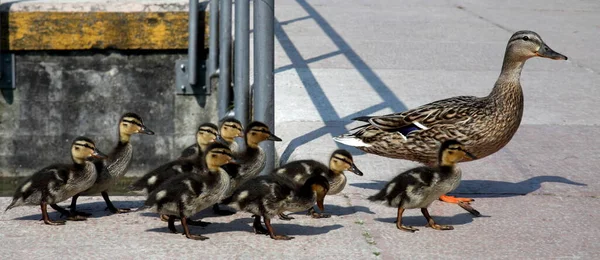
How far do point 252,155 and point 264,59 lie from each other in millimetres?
792

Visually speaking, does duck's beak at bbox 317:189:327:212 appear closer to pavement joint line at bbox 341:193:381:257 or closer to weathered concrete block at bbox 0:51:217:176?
pavement joint line at bbox 341:193:381:257

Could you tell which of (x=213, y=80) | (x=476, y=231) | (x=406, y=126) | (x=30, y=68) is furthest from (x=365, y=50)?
(x=476, y=231)

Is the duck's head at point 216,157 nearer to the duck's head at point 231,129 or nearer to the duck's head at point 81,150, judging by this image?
the duck's head at point 81,150

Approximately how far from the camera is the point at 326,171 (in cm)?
686

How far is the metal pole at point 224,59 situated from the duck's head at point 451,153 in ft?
14.2

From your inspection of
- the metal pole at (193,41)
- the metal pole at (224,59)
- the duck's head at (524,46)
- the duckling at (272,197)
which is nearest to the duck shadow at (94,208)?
the duckling at (272,197)

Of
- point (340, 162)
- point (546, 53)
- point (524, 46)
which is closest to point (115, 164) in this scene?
point (340, 162)

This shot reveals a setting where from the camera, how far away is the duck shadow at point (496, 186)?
23.9 ft

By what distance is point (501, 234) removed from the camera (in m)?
6.29

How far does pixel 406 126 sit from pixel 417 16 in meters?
7.90

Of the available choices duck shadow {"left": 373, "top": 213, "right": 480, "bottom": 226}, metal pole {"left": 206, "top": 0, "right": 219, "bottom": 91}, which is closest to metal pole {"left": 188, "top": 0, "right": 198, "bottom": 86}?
metal pole {"left": 206, "top": 0, "right": 219, "bottom": 91}

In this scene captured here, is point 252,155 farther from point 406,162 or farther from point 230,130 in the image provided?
point 406,162

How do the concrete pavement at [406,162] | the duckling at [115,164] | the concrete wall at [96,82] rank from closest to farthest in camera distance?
the concrete pavement at [406,162] < the duckling at [115,164] < the concrete wall at [96,82]

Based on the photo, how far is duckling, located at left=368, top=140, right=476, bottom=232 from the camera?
6324 millimetres
